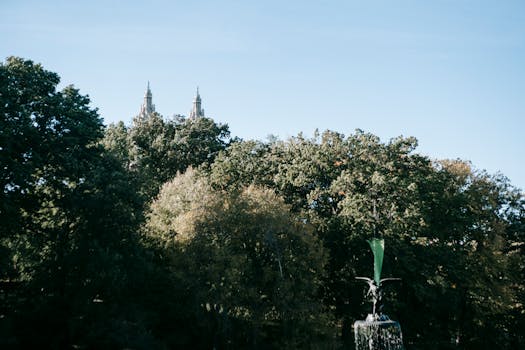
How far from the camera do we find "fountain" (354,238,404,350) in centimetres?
1270

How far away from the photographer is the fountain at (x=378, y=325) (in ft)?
41.7

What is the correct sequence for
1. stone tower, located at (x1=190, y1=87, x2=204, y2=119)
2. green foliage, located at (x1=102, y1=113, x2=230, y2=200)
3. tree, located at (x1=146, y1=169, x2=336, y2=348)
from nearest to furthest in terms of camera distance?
tree, located at (x1=146, y1=169, x2=336, y2=348), green foliage, located at (x1=102, y1=113, x2=230, y2=200), stone tower, located at (x1=190, y1=87, x2=204, y2=119)

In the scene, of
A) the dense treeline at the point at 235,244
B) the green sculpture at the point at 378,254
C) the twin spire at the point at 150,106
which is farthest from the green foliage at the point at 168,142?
the twin spire at the point at 150,106

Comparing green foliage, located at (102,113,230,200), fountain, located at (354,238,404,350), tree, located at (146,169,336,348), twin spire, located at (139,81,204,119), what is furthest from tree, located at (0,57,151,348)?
twin spire, located at (139,81,204,119)

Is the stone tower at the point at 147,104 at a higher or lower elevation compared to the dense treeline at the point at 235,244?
higher

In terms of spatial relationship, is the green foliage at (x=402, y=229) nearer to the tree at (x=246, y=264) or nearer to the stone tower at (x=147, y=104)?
the tree at (x=246, y=264)

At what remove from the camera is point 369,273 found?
29.4m

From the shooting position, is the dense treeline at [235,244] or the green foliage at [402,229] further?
the green foliage at [402,229]

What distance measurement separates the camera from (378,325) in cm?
1252

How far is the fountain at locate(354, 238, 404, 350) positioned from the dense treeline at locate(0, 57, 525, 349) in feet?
37.5

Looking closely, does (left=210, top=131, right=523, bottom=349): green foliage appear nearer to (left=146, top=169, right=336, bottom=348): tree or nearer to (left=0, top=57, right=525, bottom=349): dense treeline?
(left=0, top=57, right=525, bottom=349): dense treeline

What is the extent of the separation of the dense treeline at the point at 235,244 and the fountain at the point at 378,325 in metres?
11.4

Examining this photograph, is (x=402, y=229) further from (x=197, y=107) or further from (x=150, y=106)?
(x=197, y=107)

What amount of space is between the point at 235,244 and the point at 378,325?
1430cm
